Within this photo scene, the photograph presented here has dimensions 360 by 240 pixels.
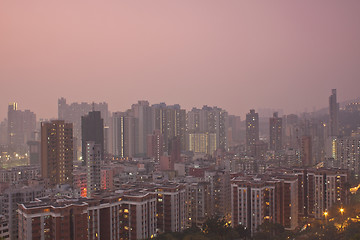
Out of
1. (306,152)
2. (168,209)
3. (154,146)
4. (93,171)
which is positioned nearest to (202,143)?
(154,146)

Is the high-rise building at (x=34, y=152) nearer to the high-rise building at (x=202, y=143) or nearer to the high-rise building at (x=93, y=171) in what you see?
the high-rise building at (x=93, y=171)

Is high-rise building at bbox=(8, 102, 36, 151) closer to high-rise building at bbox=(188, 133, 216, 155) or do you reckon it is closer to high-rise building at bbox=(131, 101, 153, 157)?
high-rise building at bbox=(131, 101, 153, 157)

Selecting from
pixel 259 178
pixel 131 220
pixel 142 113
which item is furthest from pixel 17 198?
pixel 142 113

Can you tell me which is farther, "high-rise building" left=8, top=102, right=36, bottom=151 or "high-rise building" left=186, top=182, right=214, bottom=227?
"high-rise building" left=8, top=102, right=36, bottom=151

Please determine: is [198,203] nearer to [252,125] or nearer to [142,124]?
[142,124]

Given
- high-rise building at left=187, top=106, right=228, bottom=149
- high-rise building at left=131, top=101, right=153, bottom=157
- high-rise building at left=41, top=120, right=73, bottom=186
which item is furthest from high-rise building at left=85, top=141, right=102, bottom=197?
high-rise building at left=187, top=106, right=228, bottom=149

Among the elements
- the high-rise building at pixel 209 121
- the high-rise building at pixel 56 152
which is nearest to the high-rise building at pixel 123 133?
the high-rise building at pixel 209 121

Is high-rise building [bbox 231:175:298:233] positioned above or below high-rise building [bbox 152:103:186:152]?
below
